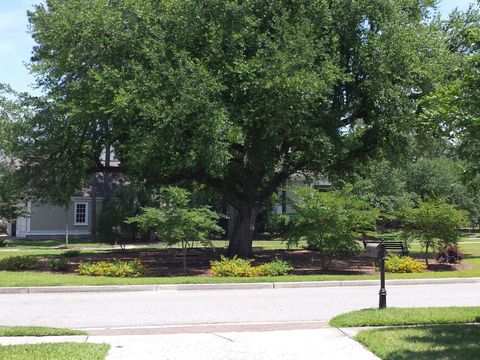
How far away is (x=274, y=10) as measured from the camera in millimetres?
18922

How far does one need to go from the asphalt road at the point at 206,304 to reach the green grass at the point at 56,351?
7.07 ft

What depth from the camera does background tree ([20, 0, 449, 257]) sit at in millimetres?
16969

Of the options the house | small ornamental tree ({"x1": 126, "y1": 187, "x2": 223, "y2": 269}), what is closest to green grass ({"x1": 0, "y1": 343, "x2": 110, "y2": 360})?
small ornamental tree ({"x1": 126, "y1": 187, "x2": 223, "y2": 269})

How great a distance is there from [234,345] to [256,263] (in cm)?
1389

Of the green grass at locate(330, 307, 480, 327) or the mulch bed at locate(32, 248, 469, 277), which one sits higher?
the green grass at locate(330, 307, 480, 327)

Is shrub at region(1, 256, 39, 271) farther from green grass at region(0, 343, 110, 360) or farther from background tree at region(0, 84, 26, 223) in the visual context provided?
green grass at region(0, 343, 110, 360)

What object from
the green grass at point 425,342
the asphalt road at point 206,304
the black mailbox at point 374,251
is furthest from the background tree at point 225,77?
the green grass at point 425,342

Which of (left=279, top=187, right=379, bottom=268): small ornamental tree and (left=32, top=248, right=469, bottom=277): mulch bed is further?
(left=32, top=248, right=469, bottom=277): mulch bed

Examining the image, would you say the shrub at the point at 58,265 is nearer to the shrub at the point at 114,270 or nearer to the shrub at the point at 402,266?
the shrub at the point at 114,270

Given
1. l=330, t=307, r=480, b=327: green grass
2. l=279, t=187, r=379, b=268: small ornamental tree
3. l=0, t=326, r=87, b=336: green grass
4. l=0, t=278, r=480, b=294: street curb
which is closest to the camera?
l=0, t=326, r=87, b=336: green grass

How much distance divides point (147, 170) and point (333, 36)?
815 centimetres

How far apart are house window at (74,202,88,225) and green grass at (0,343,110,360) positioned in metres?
39.5

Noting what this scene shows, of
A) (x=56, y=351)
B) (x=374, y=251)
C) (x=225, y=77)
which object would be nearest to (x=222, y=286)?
(x=374, y=251)

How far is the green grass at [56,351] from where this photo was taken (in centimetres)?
640
